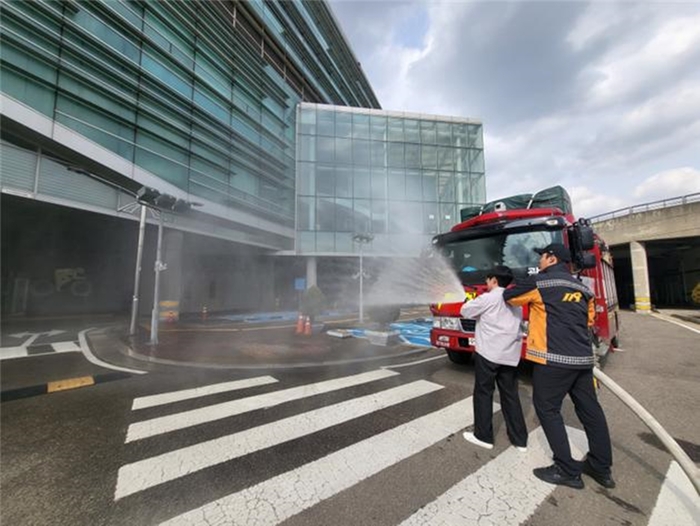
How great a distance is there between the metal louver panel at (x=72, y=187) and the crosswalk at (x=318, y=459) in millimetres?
9107

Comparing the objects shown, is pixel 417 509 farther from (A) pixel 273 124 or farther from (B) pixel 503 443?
(A) pixel 273 124

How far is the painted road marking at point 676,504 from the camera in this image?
184 centimetres

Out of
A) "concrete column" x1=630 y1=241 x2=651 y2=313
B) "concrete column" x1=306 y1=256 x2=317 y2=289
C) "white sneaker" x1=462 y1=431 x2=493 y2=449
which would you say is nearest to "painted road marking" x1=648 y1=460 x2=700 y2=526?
"white sneaker" x1=462 y1=431 x2=493 y2=449

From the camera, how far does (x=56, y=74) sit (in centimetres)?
962

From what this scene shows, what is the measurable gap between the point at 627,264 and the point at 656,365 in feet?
96.7

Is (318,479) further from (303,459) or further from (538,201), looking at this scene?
(538,201)

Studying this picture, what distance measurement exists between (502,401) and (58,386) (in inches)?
242

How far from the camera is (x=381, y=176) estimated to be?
2247 cm

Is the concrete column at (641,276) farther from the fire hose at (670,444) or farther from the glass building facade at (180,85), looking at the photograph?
the fire hose at (670,444)

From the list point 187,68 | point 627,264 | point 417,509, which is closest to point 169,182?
point 187,68

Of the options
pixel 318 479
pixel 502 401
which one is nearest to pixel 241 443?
pixel 318 479

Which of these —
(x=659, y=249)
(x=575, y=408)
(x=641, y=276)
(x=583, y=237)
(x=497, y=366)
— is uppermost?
(x=659, y=249)

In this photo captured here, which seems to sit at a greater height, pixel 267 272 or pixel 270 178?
pixel 270 178

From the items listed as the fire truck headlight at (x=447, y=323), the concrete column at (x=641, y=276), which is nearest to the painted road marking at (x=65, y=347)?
the fire truck headlight at (x=447, y=323)
